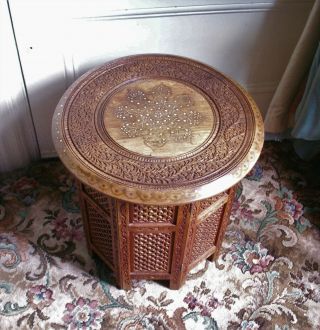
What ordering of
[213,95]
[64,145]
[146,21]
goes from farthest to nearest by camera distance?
1. [146,21]
2. [213,95]
3. [64,145]

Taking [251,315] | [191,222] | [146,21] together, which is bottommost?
[251,315]

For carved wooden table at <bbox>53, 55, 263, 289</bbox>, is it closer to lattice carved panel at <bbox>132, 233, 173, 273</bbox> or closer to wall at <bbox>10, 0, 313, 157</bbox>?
lattice carved panel at <bbox>132, 233, 173, 273</bbox>

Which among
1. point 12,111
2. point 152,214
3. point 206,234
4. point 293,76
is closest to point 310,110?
point 293,76

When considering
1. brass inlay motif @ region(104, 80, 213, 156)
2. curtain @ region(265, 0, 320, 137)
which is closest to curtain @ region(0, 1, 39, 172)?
brass inlay motif @ region(104, 80, 213, 156)

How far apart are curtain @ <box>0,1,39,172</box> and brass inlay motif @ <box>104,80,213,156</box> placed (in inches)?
14.8

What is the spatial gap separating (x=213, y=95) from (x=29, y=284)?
2.58 feet

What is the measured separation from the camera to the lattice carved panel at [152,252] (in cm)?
105

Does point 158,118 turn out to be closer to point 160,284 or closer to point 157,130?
point 157,130

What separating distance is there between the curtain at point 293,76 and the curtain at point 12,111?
832 millimetres

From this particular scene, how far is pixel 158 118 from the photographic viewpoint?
1.02 m

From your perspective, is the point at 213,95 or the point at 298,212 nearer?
the point at 213,95

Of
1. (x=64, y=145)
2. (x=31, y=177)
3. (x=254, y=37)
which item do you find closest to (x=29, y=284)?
(x=31, y=177)

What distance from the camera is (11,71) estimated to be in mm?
1236

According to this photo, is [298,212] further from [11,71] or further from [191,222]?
[11,71]
